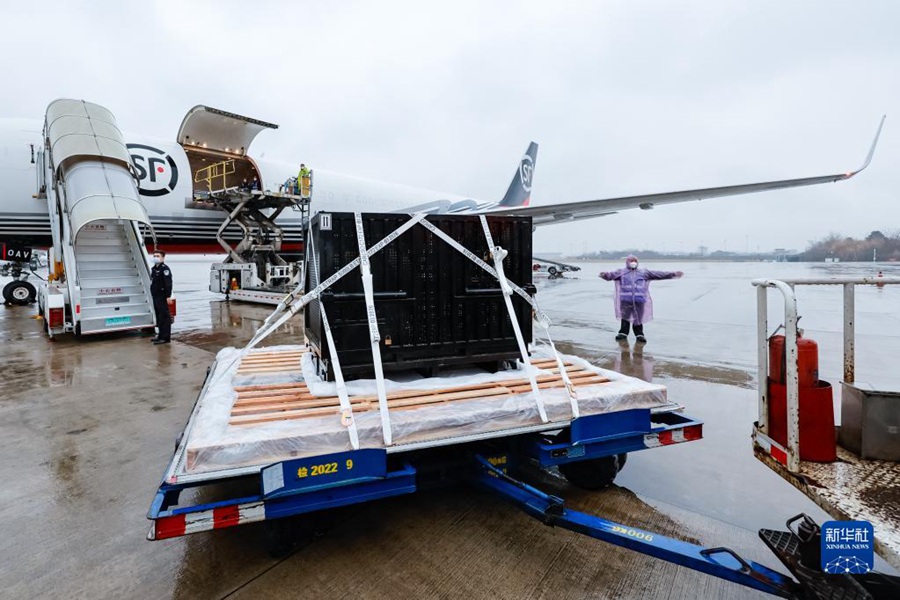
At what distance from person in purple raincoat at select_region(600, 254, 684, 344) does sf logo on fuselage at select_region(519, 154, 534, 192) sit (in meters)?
19.0

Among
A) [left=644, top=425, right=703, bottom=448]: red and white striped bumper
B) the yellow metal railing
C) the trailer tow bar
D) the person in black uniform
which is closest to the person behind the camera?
the trailer tow bar

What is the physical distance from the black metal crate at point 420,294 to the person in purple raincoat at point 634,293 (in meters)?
4.96

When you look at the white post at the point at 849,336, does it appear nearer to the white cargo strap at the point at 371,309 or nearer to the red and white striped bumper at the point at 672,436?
the red and white striped bumper at the point at 672,436

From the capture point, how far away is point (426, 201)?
24.7 m

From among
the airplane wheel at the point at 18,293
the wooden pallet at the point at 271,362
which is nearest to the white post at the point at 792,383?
the wooden pallet at the point at 271,362

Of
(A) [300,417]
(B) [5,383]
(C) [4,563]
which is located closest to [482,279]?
(A) [300,417]

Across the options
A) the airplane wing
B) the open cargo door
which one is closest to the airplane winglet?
the airplane wing

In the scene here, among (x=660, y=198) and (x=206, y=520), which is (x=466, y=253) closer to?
(x=206, y=520)

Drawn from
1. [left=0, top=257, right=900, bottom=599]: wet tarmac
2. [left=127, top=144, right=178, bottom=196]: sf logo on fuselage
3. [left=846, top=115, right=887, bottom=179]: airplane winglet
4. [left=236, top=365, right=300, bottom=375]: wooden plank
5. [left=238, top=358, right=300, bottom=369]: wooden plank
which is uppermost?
[left=127, top=144, right=178, bottom=196]: sf logo on fuselage

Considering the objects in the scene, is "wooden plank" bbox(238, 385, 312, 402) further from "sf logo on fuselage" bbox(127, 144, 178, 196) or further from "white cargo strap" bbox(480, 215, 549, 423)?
"sf logo on fuselage" bbox(127, 144, 178, 196)

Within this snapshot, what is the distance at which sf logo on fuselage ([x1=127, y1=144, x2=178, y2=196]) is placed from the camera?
46.4ft

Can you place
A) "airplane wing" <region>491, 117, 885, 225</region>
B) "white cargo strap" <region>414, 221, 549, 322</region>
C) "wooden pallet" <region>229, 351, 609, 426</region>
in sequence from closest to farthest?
"wooden pallet" <region>229, 351, 609, 426</region> → "white cargo strap" <region>414, 221, 549, 322</region> → "airplane wing" <region>491, 117, 885, 225</region>

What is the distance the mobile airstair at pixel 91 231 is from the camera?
933cm

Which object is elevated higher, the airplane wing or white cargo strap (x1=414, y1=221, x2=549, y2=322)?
the airplane wing
